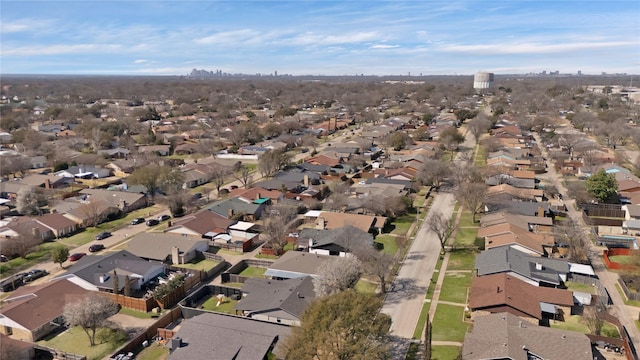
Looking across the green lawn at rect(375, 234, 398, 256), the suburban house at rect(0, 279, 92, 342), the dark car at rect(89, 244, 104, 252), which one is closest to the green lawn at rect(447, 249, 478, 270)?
the green lawn at rect(375, 234, 398, 256)

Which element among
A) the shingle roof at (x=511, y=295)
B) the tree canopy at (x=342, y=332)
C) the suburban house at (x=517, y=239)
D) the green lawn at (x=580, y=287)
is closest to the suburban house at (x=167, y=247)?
the tree canopy at (x=342, y=332)

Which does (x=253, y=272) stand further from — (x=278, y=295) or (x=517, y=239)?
(x=517, y=239)

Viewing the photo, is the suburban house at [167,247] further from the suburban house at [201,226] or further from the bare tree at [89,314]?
the bare tree at [89,314]

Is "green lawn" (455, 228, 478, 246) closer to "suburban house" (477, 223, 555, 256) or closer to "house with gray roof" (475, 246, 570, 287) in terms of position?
"suburban house" (477, 223, 555, 256)

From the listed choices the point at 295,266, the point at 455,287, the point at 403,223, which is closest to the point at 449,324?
the point at 455,287

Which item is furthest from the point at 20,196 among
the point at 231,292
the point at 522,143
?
the point at 522,143

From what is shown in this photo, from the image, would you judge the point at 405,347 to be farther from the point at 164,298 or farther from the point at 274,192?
the point at 274,192
